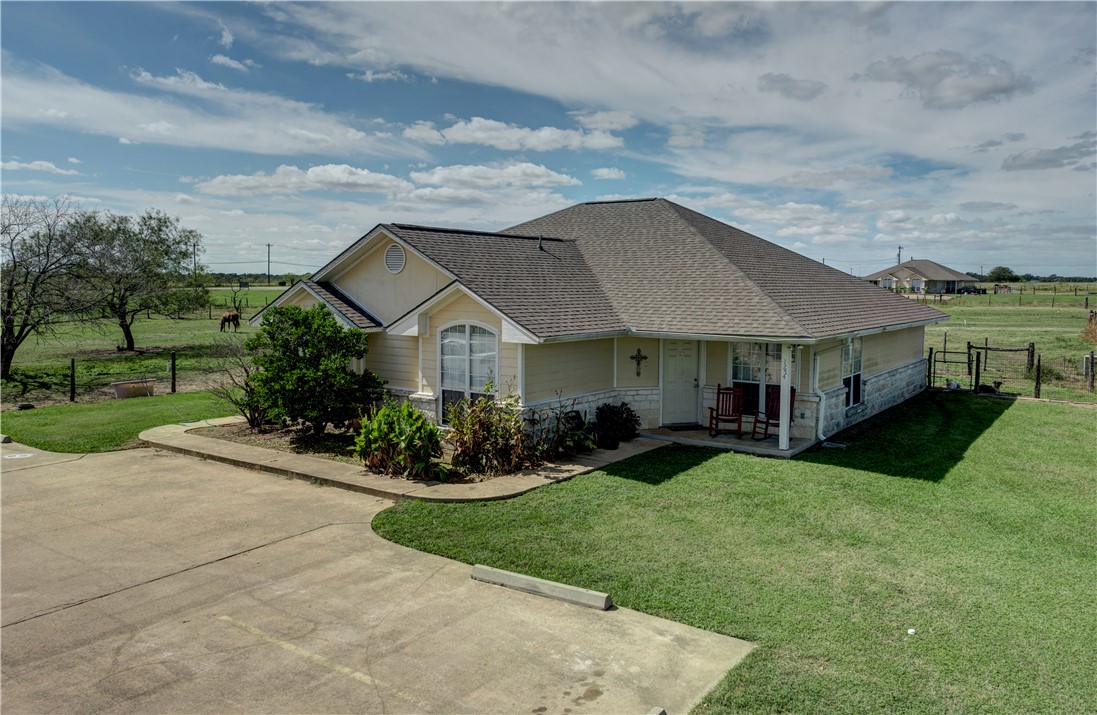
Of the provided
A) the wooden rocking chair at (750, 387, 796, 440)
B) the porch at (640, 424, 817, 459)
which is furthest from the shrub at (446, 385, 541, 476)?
the wooden rocking chair at (750, 387, 796, 440)

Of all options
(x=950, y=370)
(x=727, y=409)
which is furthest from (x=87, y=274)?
(x=950, y=370)

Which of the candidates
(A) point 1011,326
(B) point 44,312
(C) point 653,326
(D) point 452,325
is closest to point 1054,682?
(C) point 653,326

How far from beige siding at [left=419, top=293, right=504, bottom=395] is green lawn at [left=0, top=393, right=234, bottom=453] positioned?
661cm

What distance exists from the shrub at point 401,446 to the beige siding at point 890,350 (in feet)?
39.1

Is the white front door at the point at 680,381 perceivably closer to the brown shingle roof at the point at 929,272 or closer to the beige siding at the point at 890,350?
the beige siding at the point at 890,350

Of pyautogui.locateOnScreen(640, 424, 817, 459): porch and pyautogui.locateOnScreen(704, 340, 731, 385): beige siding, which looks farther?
pyautogui.locateOnScreen(704, 340, 731, 385): beige siding

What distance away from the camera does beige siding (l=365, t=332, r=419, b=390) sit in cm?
1580

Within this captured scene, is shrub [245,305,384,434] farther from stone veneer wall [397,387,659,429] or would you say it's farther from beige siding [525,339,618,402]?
beige siding [525,339,618,402]

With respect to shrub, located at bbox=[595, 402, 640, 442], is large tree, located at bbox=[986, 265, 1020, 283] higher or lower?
higher

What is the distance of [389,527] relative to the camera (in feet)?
31.9

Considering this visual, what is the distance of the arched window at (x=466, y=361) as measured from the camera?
45.9 feet

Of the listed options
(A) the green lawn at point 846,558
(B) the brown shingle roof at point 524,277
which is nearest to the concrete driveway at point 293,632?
(A) the green lawn at point 846,558

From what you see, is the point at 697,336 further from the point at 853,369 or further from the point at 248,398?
Result: the point at 248,398

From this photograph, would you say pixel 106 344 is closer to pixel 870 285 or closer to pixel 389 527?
pixel 389 527
